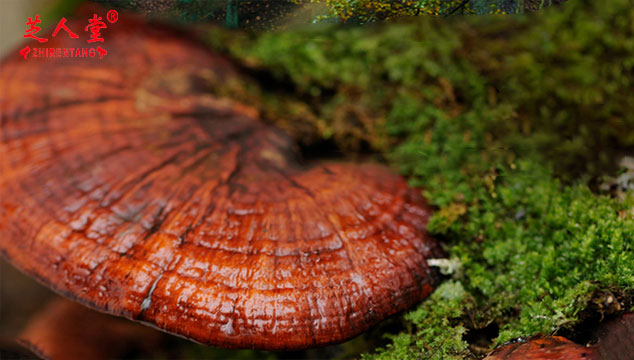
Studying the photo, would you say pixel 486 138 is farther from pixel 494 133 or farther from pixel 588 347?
pixel 588 347

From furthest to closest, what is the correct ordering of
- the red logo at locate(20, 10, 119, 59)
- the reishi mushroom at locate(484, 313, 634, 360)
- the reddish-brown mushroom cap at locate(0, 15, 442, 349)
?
the red logo at locate(20, 10, 119, 59)
the reddish-brown mushroom cap at locate(0, 15, 442, 349)
the reishi mushroom at locate(484, 313, 634, 360)

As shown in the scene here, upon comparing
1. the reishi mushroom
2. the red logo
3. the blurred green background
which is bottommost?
the reishi mushroom

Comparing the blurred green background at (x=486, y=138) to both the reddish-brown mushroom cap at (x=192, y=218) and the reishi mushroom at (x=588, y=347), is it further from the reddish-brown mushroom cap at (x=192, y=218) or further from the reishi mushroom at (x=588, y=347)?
the reddish-brown mushroom cap at (x=192, y=218)

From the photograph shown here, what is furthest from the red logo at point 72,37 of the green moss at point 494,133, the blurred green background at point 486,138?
the green moss at point 494,133

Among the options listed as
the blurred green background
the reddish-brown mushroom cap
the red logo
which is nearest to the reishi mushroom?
the blurred green background

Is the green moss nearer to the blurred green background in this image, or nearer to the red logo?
the blurred green background

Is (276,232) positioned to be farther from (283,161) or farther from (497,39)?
(497,39)
